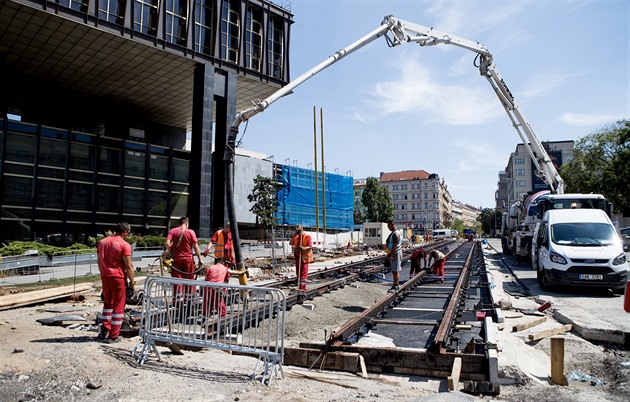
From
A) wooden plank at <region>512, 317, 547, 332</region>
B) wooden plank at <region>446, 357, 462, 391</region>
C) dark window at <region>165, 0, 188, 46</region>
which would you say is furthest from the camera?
dark window at <region>165, 0, 188, 46</region>

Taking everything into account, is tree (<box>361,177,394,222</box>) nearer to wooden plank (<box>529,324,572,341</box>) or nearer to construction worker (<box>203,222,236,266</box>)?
construction worker (<box>203,222,236,266</box>)

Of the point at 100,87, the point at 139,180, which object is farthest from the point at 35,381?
the point at 100,87

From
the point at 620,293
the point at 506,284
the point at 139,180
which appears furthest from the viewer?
the point at 139,180

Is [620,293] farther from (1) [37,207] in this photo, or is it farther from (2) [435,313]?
(1) [37,207]

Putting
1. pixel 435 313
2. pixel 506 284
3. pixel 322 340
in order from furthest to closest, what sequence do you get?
pixel 506 284
pixel 435 313
pixel 322 340

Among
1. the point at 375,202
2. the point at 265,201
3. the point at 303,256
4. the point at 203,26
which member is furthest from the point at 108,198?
the point at 375,202

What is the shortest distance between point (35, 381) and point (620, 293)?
13243 mm

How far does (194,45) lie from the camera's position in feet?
93.8

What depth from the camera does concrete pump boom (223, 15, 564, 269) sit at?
1129 cm

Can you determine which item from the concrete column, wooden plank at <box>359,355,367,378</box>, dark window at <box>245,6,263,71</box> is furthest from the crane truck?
dark window at <box>245,6,263,71</box>

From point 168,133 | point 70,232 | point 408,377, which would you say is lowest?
point 408,377

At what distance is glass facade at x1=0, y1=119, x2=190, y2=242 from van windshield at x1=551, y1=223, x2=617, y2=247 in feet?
87.6

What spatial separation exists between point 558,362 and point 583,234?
8.93m

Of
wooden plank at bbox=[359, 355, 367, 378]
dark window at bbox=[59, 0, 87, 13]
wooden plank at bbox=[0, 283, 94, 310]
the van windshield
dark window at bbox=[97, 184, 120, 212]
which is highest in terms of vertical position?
dark window at bbox=[59, 0, 87, 13]
